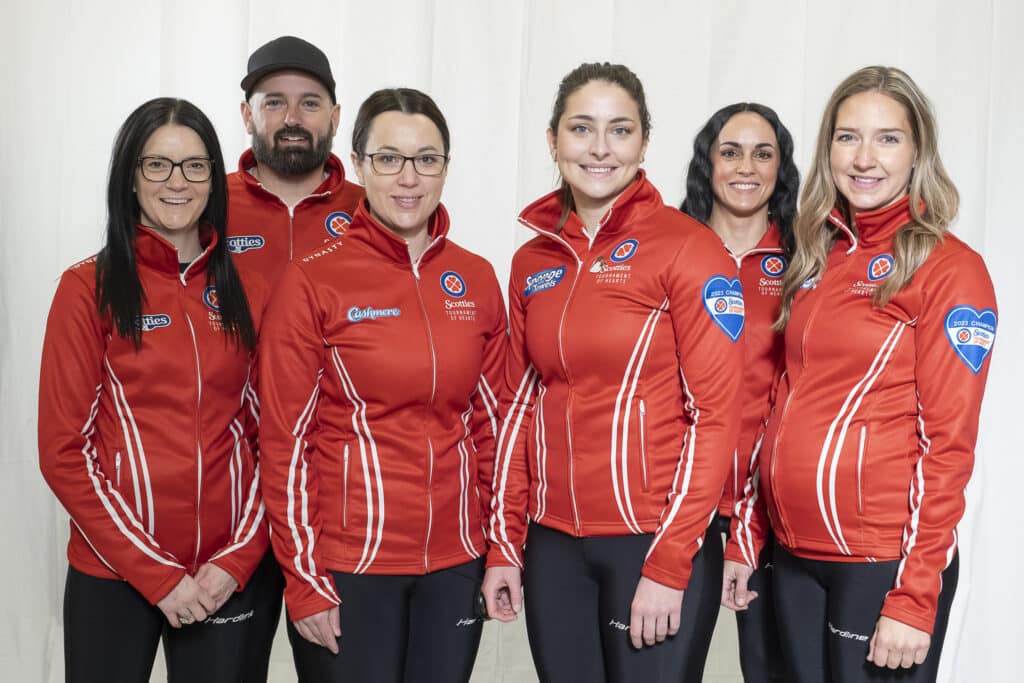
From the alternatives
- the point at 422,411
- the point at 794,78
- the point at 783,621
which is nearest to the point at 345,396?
the point at 422,411

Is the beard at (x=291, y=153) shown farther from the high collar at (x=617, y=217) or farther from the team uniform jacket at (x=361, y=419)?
the high collar at (x=617, y=217)

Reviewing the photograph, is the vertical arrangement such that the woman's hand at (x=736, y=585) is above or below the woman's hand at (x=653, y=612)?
below

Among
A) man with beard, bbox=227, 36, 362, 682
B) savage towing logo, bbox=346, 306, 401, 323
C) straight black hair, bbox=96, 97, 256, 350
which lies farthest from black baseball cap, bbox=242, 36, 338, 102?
savage towing logo, bbox=346, 306, 401, 323

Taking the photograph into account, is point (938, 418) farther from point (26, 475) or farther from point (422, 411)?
point (26, 475)

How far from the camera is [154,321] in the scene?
1.97 metres

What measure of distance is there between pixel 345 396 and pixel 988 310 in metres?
1.19

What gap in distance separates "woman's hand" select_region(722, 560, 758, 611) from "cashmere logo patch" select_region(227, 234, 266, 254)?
4.37 ft

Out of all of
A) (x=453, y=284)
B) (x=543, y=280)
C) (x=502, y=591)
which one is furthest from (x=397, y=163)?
(x=502, y=591)

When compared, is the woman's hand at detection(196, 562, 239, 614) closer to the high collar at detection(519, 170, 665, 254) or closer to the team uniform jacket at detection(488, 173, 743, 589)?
the team uniform jacket at detection(488, 173, 743, 589)

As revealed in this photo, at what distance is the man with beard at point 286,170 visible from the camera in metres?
2.50

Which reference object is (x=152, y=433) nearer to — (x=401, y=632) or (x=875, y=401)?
(x=401, y=632)

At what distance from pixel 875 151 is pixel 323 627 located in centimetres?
139

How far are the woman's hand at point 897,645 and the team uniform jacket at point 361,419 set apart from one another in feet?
2.57

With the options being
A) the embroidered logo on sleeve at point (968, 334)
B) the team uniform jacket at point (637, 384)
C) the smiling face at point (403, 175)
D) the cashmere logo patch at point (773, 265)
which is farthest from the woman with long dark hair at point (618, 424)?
the cashmere logo patch at point (773, 265)
